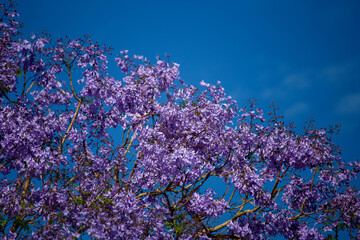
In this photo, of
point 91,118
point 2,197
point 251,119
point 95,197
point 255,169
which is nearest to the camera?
point 95,197

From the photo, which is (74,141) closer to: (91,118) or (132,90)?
(91,118)

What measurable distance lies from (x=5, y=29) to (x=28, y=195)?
439 centimetres

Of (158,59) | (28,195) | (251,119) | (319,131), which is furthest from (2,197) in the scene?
(319,131)

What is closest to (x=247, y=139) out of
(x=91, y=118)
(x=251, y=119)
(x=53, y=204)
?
(x=251, y=119)

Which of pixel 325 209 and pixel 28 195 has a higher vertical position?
pixel 325 209

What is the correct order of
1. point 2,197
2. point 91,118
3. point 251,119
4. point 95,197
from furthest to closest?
point 251,119, point 91,118, point 2,197, point 95,197

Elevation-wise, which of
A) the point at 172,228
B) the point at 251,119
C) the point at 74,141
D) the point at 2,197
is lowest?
the point at 2,197

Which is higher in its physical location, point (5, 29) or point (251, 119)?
point (251, 119)

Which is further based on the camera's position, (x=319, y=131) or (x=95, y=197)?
(x=319, y=131)

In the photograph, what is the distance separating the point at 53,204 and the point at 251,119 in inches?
237

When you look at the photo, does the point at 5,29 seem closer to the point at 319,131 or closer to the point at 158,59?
the point at 158,59

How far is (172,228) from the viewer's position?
9.19 meters

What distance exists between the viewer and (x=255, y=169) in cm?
979

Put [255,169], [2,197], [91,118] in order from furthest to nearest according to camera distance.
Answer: [91,118] < [255,169] < [2,197]
